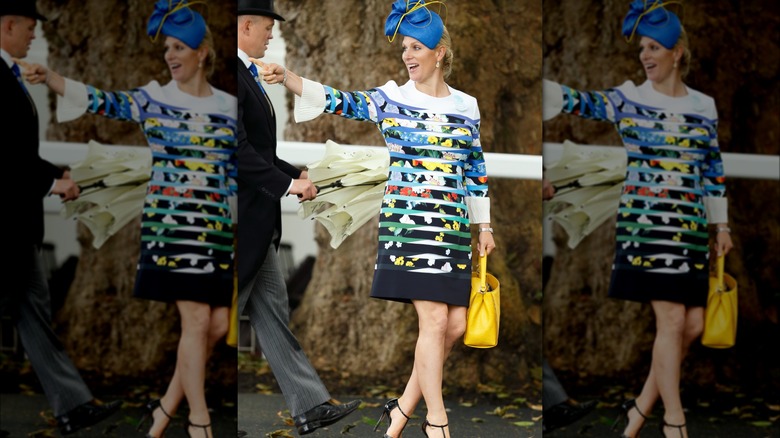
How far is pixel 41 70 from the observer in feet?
14.3

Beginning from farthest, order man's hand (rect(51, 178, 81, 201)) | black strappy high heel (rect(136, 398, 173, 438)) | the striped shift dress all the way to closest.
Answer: the striped shift dress
black strappy high heel (rect(136, 398, 173, 438))
man's hand (rect(51, 178, 81, 201))

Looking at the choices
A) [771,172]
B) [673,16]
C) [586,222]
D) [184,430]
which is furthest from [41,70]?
[771,172]

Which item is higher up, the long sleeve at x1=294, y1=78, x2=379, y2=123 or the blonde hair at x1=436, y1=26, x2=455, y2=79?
the blonde hair at x1=436, y1=26, x2=455, y2=79

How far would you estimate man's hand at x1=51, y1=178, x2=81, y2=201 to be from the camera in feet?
14.5

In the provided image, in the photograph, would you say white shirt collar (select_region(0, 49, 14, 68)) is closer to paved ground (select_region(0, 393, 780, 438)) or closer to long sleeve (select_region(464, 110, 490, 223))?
paved ground (select_region(0, 393, 780, 438))

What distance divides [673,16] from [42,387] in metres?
3.51

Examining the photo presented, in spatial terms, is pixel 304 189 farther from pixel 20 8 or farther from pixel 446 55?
pixel 20 8

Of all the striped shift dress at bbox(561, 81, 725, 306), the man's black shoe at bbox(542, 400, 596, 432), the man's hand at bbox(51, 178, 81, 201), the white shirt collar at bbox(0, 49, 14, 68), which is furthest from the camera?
the man's black shoe at bbox(542, 400, 596, 432)

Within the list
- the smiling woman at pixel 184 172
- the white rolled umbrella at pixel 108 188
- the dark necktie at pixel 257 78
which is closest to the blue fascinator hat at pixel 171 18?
the smiling woman at pixel 184 172

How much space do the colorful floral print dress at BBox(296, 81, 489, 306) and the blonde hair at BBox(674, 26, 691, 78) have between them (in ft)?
3.80

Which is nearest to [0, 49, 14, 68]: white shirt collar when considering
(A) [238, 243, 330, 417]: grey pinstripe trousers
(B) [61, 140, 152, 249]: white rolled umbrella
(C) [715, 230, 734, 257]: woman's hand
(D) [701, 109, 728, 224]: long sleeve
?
(B) [61, 140, 152, 249]: white rolled umbrella

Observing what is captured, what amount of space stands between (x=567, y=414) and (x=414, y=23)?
6.82 feet

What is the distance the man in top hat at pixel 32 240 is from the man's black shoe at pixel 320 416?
930mm

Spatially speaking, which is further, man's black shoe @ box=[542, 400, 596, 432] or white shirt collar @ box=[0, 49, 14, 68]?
man's black shoe @ box=[542, 400, 596, 432]
